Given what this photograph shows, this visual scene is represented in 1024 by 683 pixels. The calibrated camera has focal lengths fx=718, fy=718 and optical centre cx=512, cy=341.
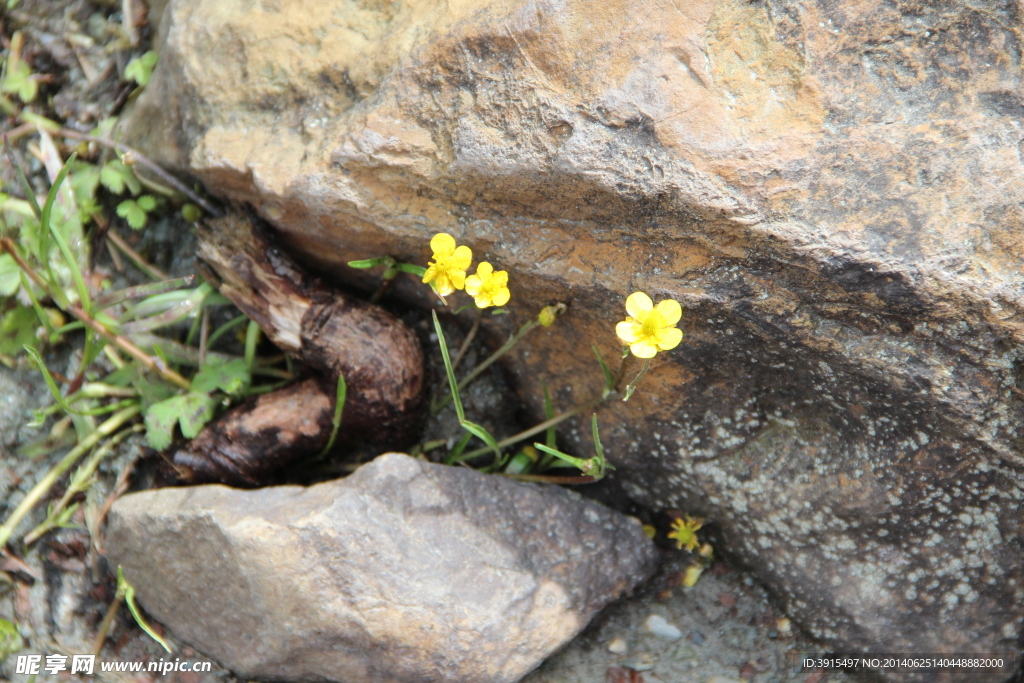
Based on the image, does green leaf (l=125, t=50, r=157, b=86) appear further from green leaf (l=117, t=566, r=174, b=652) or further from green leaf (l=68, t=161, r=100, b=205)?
green leaf (l=117, t=566, r=174, b=652)

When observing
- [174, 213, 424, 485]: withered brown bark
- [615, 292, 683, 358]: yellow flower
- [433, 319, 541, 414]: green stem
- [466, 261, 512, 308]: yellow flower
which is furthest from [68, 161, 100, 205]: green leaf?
[615, 292, 683, 358]: yellow flower

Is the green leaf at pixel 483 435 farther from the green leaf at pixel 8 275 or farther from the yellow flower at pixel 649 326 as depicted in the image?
the green leaf at pixel 8 275

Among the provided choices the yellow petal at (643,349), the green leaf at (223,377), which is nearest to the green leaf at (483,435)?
the yellow petal at (643,349)

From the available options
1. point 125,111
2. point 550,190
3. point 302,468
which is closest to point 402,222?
point 550,190

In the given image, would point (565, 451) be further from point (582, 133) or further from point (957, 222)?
point (957, 222)

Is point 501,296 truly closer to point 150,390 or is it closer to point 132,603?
point 150,390

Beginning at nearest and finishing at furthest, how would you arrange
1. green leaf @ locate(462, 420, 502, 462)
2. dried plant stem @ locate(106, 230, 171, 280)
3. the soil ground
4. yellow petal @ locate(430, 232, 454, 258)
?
1. yellow petal @ locate(430, 232, 454, 258)
2. green leaf @ locate(462, 420, 502, 462)
3. the soil ground
4. dried plant stem @ locate(106, 230, 171, 280)
